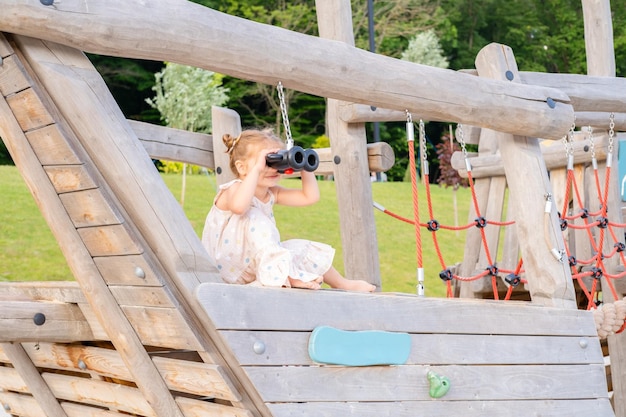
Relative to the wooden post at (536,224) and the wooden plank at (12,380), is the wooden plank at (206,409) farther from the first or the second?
the wooden post at (536,224)

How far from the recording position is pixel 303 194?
3.42m

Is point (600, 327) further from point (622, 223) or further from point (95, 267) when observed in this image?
point (95, 267)

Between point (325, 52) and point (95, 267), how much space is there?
36.4 inches

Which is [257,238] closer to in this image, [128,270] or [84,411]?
[128,270]

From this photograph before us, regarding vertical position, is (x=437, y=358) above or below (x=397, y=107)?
below

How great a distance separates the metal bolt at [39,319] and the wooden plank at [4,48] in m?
0.90

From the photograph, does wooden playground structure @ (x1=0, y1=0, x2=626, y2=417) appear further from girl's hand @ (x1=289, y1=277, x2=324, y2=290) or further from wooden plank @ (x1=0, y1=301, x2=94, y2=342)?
girl's hand @ (x1=289, y1=277, x2=324, y2=290)

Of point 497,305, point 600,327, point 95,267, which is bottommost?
point 600,327

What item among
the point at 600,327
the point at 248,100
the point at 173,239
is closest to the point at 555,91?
the point at 600,327

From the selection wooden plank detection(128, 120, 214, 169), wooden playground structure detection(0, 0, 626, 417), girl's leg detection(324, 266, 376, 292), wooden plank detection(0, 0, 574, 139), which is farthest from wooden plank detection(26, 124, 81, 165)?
wooden plank detection(128, 120, 214, 169)

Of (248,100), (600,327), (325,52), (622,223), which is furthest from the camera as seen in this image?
(248,100)

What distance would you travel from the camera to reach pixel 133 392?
9.82ft

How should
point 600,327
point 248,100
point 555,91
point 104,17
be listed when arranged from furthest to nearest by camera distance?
point 248,100
point 600,327
point 555,91
point 104,17

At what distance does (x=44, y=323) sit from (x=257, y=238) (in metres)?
0.72
